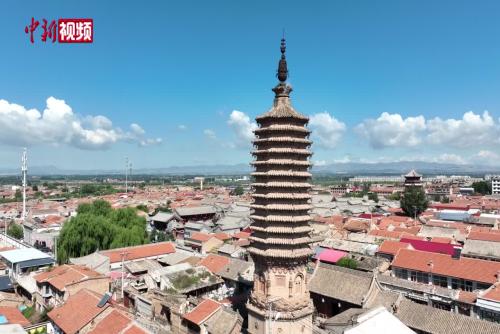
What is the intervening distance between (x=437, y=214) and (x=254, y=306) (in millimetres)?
62070

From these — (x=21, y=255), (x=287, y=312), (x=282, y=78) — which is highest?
(x=282, y=78)

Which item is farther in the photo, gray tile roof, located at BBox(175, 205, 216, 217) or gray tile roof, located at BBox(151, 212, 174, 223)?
gray tile roof, located at BBox(175, 205, 216, 217)

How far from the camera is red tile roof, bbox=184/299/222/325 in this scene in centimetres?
2556

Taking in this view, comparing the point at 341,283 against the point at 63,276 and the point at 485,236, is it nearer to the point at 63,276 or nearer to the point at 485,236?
the point at 63,276

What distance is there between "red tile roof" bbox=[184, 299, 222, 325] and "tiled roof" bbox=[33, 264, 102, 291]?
1015 cm

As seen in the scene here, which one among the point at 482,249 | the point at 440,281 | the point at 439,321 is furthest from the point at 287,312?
the point at 482,249

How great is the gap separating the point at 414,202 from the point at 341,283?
49322mm

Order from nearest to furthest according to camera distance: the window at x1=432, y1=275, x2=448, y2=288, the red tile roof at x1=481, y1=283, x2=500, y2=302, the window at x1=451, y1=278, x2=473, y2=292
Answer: the red tile roof at x1=481, y1=283, x2=500, y2=302 → the window at x1=451, y1=278, x2=473, y2=292 → the window at x1=432, y1=275, x2=448, y2=288

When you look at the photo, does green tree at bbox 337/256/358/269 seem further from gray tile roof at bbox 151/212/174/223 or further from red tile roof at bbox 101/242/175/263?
gray tile roof at bbox 151/212/174/223

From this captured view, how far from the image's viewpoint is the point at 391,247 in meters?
42.9

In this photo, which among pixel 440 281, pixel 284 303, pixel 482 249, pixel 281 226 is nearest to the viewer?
pixel 284 303

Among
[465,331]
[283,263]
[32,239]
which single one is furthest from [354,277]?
[32,239]

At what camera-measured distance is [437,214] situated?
73188 mm

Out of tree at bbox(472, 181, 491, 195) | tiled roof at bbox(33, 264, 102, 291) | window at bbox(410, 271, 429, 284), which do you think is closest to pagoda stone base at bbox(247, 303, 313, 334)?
tiled roof at bbox(33, 264, 102, 291)
